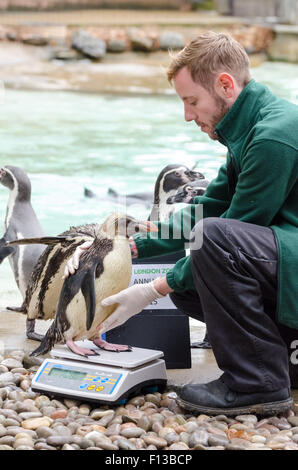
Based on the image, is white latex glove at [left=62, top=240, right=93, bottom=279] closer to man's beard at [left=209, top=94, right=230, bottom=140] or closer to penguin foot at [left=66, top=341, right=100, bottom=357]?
penguin foot at [left=66, top=341, right=100, bottom=357]

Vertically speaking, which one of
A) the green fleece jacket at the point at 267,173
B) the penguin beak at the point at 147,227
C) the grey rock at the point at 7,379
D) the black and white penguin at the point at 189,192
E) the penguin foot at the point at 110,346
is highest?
the green fleece jacket at the point at 267,173

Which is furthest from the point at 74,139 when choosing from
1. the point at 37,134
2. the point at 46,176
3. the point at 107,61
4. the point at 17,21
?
the point at 17,21

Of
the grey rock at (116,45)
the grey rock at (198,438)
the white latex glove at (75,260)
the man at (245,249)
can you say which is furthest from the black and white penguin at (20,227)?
the grey rock at (116,45)

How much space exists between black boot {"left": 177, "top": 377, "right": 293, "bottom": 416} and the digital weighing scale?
17 cm

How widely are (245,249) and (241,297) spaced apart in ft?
0.44

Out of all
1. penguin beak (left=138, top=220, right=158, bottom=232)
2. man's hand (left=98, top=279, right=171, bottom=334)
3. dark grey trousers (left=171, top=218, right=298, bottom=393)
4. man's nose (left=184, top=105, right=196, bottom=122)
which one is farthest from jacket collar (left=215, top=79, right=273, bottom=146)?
man's hand (left=98, top=279, right=171, bottom=334)

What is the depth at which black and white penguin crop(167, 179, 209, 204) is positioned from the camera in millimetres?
3400

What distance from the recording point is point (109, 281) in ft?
8.43

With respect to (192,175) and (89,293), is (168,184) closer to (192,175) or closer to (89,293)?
(192,175)

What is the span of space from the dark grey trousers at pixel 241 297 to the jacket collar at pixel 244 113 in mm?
278

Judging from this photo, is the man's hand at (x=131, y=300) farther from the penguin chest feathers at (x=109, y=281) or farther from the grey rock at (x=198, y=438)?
the grey rock at (x=198, y=438)

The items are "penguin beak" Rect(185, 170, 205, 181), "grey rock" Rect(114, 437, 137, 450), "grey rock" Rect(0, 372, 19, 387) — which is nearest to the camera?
"grey rock" Rect(114, 437, 137, 450)

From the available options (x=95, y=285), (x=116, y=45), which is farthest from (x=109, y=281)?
(x=116, y=45)

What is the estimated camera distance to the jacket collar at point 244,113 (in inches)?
95.8
